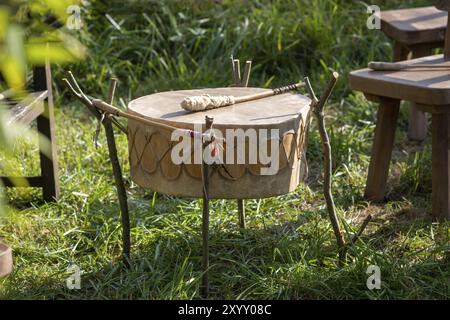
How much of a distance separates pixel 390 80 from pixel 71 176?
69.2 inches

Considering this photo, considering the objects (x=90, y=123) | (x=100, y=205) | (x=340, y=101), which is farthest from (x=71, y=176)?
(x=340, y=101)

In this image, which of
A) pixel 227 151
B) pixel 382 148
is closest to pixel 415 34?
pixel 382 148

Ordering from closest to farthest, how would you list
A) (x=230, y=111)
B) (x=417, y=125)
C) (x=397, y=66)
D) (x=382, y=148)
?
(x=230, y=111) < (x=397, y=66) < (x=382, y=148) < (x=417, y=125)

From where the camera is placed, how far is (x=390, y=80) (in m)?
3.40

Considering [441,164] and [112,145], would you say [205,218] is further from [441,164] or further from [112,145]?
[441,164]

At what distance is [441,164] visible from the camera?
3377mm

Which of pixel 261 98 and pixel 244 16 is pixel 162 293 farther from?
pixel 244 16

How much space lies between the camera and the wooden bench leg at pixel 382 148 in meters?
3.65

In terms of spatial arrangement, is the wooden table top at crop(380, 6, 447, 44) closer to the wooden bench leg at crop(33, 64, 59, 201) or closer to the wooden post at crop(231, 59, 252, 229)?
the wooden post at crop(231, 59, 252, 229)

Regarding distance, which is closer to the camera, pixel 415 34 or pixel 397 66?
pixel 397 66

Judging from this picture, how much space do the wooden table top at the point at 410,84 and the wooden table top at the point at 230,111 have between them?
0.61m

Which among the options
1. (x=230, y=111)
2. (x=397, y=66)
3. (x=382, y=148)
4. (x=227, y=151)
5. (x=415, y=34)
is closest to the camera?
Answer: (x=227, y=151)

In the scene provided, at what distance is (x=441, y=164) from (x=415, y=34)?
115cm

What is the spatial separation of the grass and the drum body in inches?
15.2
